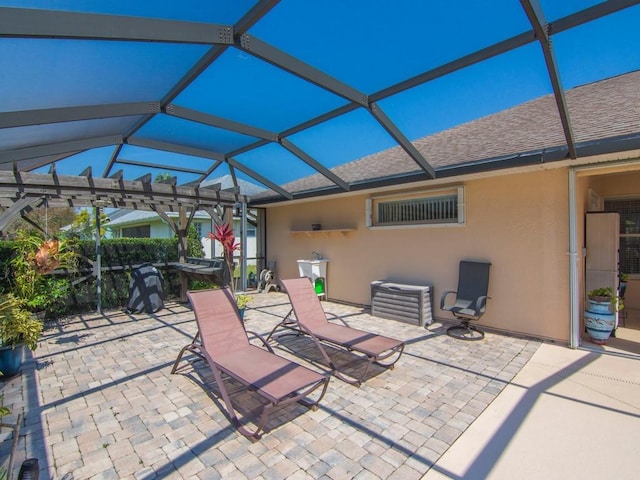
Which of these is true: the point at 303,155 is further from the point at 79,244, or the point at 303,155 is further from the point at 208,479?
the point at 79,244

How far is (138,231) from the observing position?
74.7 feet

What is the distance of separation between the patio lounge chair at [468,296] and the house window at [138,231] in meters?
20.4

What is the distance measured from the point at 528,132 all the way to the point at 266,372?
6.86 metres

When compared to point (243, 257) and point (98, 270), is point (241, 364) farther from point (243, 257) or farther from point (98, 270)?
point (98, 270)

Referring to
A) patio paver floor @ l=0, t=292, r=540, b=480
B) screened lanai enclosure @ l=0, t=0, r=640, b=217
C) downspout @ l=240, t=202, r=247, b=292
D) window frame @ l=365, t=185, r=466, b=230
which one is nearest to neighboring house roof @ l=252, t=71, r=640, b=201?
screened lanai enclosure @ l=0, t=0, r=640, b=217

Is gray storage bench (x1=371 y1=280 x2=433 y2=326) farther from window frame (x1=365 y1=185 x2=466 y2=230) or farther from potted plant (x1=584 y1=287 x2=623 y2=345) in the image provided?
potted plant (x1=584 y1=287 x2=623 y2=345)

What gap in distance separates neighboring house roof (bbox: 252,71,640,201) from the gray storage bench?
264 cm

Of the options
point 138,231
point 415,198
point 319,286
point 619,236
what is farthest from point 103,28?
point 138,231

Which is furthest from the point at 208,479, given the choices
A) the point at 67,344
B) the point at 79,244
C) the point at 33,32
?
the point at 79,244

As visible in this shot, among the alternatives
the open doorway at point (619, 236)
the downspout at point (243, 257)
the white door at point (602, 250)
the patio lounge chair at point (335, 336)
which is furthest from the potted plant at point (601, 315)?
the downspout at point (243, 257)

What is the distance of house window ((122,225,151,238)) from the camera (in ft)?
70.8

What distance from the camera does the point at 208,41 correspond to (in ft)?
11.4

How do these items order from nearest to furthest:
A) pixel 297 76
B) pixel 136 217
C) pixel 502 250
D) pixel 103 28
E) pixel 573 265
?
1. pixel 103 28
2. pixel 297 76
3. pixel 573 265
4. pixel 502 250
5. pixel 136 217

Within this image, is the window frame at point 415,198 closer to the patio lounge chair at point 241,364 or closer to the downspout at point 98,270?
the patio lounge chair at point 241,364
